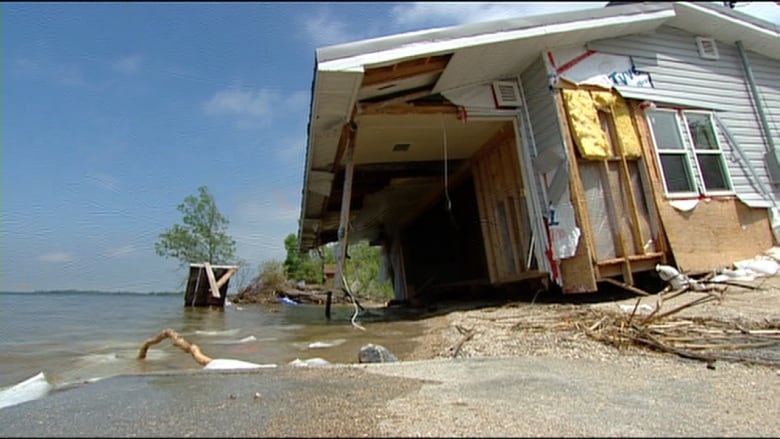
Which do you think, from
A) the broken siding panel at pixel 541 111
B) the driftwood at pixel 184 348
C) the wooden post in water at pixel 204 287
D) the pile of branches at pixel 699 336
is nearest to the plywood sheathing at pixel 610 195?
the broken siding panel at pixel 541 111

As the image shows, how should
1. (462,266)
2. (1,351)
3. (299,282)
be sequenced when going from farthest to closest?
(299,282)
(462,266)
(1,351)

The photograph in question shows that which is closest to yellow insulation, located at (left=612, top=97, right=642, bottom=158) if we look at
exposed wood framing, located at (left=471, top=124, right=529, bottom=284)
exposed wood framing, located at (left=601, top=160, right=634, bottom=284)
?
exposed wood framing, located at (left=601, top=160, right=634, bottom=284)

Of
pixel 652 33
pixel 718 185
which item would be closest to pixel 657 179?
pixel 718 185

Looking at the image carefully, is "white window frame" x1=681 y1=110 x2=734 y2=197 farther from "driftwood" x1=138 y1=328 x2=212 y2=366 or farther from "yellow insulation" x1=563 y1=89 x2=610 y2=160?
"driftwood" x1=138 y1=328 x2=212 y2=366

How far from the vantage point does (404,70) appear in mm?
5922

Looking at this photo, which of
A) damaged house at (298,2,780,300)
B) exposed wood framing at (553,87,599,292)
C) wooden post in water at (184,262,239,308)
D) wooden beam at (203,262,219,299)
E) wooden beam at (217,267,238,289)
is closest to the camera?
exposed wood framing at (553,87,599,292)

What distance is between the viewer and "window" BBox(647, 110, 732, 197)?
642cm

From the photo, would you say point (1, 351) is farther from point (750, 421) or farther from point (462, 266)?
point (462, 266)

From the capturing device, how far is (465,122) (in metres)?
6.78

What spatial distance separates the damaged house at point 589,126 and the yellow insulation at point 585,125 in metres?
0.02

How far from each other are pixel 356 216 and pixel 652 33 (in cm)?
887

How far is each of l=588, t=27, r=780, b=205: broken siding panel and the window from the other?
208 mm

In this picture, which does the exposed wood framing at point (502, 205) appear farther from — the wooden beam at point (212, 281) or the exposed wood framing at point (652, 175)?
the wooden beam at point (212, 281)

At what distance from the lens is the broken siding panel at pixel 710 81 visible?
22.3 ft
